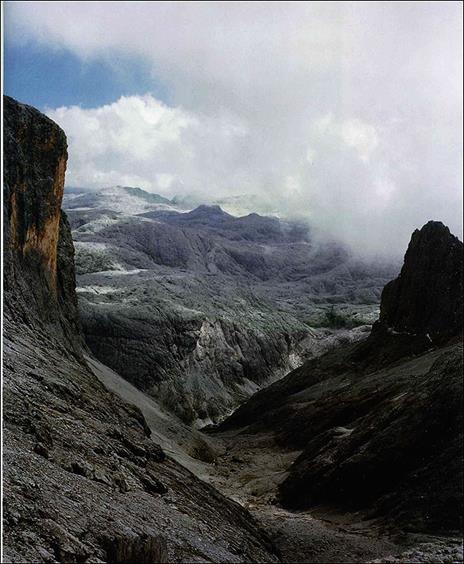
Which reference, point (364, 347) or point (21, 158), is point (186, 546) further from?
point (364, 347)

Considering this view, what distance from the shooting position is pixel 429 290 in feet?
258

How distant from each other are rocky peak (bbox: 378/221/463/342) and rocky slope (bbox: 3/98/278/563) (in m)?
46.9

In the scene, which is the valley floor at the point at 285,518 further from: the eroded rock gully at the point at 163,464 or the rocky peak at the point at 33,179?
the rocky peak at the point at 33,179

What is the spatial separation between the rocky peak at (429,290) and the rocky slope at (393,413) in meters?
0.19

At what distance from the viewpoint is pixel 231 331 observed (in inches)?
5492

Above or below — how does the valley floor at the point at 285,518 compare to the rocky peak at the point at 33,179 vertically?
below

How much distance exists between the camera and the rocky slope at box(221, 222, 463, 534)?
31.3 metres

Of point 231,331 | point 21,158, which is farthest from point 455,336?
point 231,331

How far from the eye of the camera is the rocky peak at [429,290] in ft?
235

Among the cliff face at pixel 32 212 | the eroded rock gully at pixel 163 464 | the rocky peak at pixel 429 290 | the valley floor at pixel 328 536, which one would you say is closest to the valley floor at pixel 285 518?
the valley floor at pixel 328 536

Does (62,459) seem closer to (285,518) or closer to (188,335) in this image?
(285,518)

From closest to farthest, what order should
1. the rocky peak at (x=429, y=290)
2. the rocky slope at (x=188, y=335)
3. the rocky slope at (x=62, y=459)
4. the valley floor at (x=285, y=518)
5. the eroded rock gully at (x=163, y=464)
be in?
the rocky slope at (x=62, y=459) < the eroded rock gully at (x=163, y=464) < the valley floor at (x=285, y=518) < the rocky peak at (x=429, y=290) < the rocky slope at (x=188, y=335)

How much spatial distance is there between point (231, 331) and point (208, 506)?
114 metres

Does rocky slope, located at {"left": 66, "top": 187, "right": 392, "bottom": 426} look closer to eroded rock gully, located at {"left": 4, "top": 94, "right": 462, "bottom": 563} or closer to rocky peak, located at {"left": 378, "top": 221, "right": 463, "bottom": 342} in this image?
rocky peak, located at {"left": 378, "top": 221, "right": 463, "bottom": 342}
